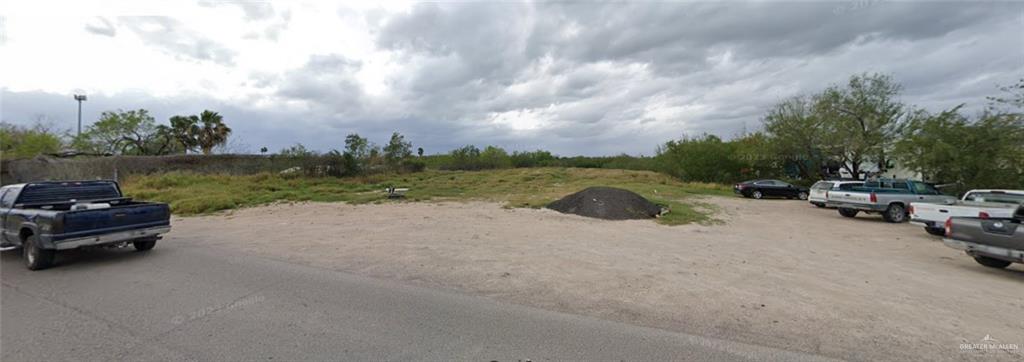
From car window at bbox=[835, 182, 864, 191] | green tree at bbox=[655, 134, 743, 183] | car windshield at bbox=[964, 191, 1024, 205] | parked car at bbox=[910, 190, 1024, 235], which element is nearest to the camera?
parked car at bbox=[910, 190, 1024, 235]

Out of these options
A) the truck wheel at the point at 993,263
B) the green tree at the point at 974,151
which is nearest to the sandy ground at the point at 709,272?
the truck wheel at the point at 993,263

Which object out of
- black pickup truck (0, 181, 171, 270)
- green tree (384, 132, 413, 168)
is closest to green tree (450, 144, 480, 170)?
green tree (384, 132, 413, 168)

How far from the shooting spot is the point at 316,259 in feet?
23.4

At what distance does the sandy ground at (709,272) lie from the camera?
4.09m

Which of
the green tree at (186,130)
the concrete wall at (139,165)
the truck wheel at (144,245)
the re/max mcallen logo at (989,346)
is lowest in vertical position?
the re/max mcallen logo at (989,346)

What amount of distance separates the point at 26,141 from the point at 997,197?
6063cm

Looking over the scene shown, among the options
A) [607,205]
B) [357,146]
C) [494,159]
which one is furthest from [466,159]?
[607,205]

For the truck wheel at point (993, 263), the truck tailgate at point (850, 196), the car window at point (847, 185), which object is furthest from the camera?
the car window at point (847, 185)

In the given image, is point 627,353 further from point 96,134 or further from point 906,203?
point 96,134

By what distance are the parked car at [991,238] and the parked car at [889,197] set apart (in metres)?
8.30

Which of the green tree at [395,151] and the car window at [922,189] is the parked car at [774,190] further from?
the green tree at [395,151]

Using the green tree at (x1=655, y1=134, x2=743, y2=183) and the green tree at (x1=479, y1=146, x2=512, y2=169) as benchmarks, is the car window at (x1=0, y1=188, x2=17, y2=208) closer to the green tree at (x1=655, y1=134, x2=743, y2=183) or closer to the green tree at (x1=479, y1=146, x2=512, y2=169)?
the green tree at (x1=655, y1=134, x2=743, y2=183)

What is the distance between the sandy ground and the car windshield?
56.4 inches

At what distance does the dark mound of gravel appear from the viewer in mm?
14500
